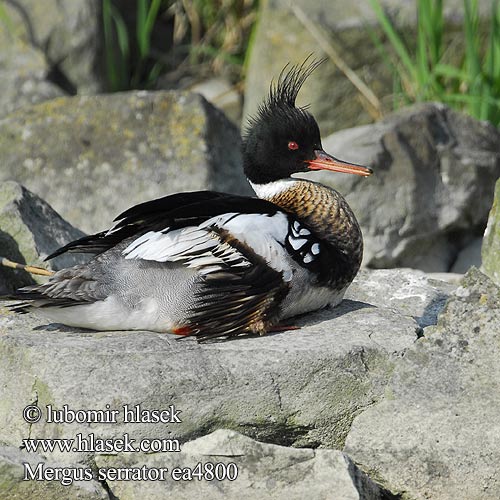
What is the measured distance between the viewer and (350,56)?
8.48 metres

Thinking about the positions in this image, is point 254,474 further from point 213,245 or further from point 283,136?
point 283,136

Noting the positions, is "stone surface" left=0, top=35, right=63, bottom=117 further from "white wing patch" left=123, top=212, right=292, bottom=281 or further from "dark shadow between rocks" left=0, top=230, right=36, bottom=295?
"white wing patch" left=123, top=212, right=292, bottom=281

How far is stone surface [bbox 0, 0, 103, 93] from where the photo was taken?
877 centimetres

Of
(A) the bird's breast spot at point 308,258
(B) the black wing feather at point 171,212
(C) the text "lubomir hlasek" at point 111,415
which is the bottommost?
(C) the text "lubomir hlasek" at point 111,415

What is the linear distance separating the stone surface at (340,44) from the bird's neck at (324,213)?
147 inches

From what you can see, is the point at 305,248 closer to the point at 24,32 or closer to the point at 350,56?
the point at 350,56

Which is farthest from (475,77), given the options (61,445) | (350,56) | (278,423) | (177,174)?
(61,445)

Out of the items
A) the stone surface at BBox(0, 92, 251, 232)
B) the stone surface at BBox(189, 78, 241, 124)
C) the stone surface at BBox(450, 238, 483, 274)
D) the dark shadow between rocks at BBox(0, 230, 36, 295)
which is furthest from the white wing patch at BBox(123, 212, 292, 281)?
the stone surface at BBox(189, 78, 241, 124)

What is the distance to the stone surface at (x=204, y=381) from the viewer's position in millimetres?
3682

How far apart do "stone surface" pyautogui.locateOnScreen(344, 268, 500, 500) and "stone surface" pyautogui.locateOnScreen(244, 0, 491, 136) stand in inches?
187

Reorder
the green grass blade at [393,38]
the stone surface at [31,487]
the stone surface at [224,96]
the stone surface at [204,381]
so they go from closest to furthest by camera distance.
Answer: the stone surface at [31,487] → the stone surface at [204,381] → the green grass blade at [393,38] → the stone surface at [224,96]

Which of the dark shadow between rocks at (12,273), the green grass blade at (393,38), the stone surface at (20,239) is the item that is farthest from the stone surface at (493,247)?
the green grass blade at (393,38)

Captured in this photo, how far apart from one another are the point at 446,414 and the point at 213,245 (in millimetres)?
1103

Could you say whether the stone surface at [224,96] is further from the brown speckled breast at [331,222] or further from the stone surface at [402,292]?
the brown speckled breast at [331,222]
